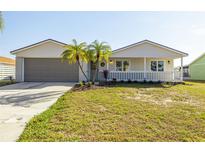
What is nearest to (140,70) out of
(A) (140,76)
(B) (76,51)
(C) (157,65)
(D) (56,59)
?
(C) (157,65)

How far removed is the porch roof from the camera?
1619 cm

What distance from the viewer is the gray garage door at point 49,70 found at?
16.2 m

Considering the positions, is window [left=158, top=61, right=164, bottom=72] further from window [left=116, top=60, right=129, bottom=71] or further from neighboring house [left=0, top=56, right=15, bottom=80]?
neighboring house [left=0, top=56, right=15, bottom=80]

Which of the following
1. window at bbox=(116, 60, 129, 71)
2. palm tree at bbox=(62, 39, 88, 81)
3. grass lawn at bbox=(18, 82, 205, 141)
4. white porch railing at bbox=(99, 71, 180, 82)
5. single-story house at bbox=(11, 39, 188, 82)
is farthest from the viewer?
window at bbox=(116, 60, 129, 71)

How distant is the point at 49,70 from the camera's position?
639 inches

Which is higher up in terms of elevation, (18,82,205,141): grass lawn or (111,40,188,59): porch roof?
(111,40,188,59): porch roof

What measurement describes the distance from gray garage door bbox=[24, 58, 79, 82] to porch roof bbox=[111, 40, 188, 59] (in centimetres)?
466

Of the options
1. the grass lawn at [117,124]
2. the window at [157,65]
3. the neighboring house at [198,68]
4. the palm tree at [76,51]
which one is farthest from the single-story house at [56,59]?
the neighboring house at [198,68]

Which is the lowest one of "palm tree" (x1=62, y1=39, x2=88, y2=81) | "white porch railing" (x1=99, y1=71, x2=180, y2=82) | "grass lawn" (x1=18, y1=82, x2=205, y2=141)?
"grass lawn" (x1=18, y1=82, x2=205, y2=141)

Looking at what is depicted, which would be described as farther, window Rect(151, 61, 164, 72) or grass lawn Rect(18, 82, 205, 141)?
window Rect(151, 61, 164, 72)

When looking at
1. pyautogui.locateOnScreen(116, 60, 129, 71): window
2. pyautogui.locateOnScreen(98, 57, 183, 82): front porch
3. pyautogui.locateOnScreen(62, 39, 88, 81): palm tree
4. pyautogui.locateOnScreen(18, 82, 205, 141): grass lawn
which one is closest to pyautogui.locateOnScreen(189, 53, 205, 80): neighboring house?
pyautogui.locateOnScreen(98, 57, 183, 82): front porch
